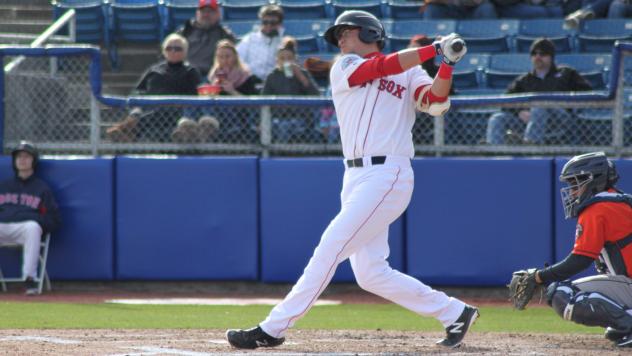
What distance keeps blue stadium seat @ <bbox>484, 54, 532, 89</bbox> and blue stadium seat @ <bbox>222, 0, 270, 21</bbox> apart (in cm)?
323

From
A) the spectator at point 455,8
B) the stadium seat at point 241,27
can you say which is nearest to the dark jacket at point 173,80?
the stadium seat at point 241,27

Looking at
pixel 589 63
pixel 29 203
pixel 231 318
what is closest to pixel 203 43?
pixel 29 203

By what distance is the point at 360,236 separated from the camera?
5.95m

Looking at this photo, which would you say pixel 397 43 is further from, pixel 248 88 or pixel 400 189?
pixel 400 189

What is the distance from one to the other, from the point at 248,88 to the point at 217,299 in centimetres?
220

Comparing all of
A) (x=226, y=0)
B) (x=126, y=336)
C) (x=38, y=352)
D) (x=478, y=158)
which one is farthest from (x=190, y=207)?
(x=226, y=0)

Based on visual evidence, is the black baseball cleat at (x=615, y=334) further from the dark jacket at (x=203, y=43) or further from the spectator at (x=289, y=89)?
the dark jacket at (x=203, y=43)

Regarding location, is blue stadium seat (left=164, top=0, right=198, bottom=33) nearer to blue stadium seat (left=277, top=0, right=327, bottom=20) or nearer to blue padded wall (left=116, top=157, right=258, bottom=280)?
blue stadium seat (left=277, top=0, right=327, bottom=20)

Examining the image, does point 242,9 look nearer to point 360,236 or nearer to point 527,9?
point 527,9

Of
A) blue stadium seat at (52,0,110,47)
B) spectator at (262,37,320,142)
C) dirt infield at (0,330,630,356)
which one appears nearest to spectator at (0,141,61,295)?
spectator at (262,37,320,142)

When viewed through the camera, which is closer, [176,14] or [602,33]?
[602,33]

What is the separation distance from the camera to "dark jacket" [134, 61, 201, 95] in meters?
10.6

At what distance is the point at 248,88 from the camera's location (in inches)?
425

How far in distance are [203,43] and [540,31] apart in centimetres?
384
